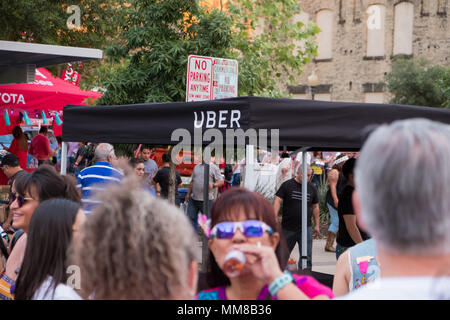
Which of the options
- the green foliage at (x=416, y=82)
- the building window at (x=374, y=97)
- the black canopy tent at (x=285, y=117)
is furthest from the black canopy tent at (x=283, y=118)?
the building window at (x=374, y=97)

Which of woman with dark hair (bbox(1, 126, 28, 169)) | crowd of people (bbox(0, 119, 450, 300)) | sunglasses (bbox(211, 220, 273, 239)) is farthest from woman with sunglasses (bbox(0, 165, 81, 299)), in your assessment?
woman with dark hair (bbox(1, 126, 28, 169))

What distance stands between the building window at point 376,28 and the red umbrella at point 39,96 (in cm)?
2450

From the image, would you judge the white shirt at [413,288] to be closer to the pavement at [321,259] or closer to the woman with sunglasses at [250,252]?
the woman with sunglasses at [250,252]

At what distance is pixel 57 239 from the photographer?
2.73 m

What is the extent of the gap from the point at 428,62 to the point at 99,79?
24.1m

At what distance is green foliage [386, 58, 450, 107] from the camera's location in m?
31.0

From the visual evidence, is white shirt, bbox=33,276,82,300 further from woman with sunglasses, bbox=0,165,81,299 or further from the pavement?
the pavement

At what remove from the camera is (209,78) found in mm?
6824

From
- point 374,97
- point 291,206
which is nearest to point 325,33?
point 374,97

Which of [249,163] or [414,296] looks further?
[249,163]

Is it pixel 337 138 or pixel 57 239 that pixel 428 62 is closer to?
pixel 337 138

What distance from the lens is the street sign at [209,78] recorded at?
669 cm

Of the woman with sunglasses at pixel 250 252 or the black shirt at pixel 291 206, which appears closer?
the woman with sunglasses at pixel 250 252

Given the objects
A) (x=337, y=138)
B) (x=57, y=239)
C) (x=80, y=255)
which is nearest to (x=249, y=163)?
(x=337, y=138)
